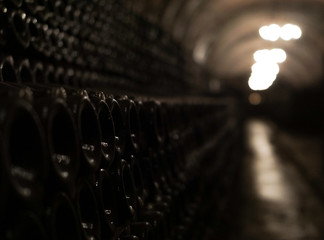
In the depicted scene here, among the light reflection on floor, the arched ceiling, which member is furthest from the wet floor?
the arched ceiling

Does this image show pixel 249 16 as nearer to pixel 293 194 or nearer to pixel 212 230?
pixel 293 194

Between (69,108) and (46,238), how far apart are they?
34cm

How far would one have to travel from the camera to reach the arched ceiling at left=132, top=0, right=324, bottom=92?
48.8 ft

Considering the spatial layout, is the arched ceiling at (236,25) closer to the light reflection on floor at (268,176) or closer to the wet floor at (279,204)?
the light reflection on floor at (268,176)

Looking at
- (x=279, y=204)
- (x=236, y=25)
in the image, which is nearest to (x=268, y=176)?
(x=279, y=204)

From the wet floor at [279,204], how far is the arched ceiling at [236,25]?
15.0 ft

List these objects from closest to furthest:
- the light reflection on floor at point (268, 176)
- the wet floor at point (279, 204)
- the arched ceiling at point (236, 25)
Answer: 1. the wet floor at point (279, 204)
2. the light reflection on floor at point (268, 176)
3. the arched ceiling at point (236, 25)

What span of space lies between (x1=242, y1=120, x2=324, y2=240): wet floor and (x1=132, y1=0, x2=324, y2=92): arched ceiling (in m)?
4.56

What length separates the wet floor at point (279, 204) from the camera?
19.2ft

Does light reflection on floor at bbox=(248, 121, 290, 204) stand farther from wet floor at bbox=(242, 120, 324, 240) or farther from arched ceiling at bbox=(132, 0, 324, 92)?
arched ceiling at bbox=(132, 0, 324, 92)

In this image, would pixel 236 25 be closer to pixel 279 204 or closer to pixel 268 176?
pixel 268 176

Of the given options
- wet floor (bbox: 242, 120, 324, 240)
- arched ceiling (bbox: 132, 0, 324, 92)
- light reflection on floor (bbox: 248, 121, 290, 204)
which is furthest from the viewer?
arched ceiling (bbox: 132, 0, 324, 92)

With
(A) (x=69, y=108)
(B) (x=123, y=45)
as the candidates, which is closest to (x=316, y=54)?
(B) (x=123, y=45)

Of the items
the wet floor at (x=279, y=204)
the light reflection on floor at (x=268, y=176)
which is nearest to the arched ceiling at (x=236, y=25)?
the light reflection on floor at (x=268, y=176)
